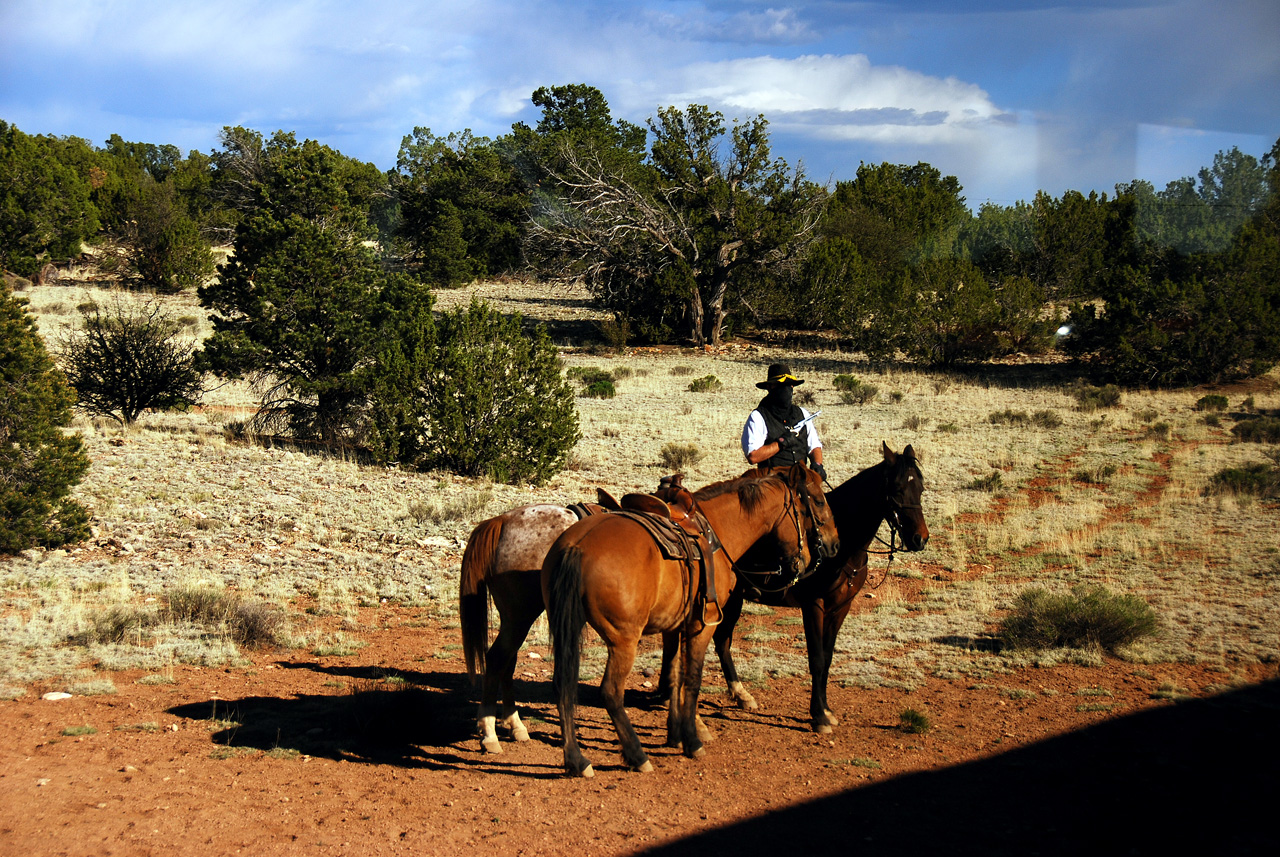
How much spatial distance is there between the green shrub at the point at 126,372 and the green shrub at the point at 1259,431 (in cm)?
2486

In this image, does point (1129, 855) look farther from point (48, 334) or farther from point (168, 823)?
point (48, 334)

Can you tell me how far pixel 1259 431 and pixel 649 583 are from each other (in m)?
Answer: 21.7

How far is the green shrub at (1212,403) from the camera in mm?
24969

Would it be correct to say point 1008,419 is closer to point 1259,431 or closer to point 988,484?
point 1259,431

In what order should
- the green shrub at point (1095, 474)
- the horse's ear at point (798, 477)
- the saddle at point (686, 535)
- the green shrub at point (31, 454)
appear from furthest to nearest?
1. the green shrub at point (1095, 474)
2. the green shrub at point (31, 454)
3. the horse's ear at point (798, 477)
4. the saddle at point (686, 535)

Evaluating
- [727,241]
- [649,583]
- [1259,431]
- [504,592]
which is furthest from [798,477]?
[727,241]

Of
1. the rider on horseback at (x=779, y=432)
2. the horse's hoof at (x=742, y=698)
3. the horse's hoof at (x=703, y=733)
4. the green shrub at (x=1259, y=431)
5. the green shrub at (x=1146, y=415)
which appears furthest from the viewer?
the green shrub at (x=1146, y=415)

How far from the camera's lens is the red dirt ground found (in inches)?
189

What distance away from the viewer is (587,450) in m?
19.7

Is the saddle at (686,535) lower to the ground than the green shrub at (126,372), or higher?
lower

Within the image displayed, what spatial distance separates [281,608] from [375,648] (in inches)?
61.3

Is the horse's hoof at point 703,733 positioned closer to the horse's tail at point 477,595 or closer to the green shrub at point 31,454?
the horse's tail at point 477,595

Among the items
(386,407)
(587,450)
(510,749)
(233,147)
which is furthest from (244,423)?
(233,147)

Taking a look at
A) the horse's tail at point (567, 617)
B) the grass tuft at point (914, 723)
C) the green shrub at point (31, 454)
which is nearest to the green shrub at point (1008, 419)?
the grass tuft at point (914, 723)
